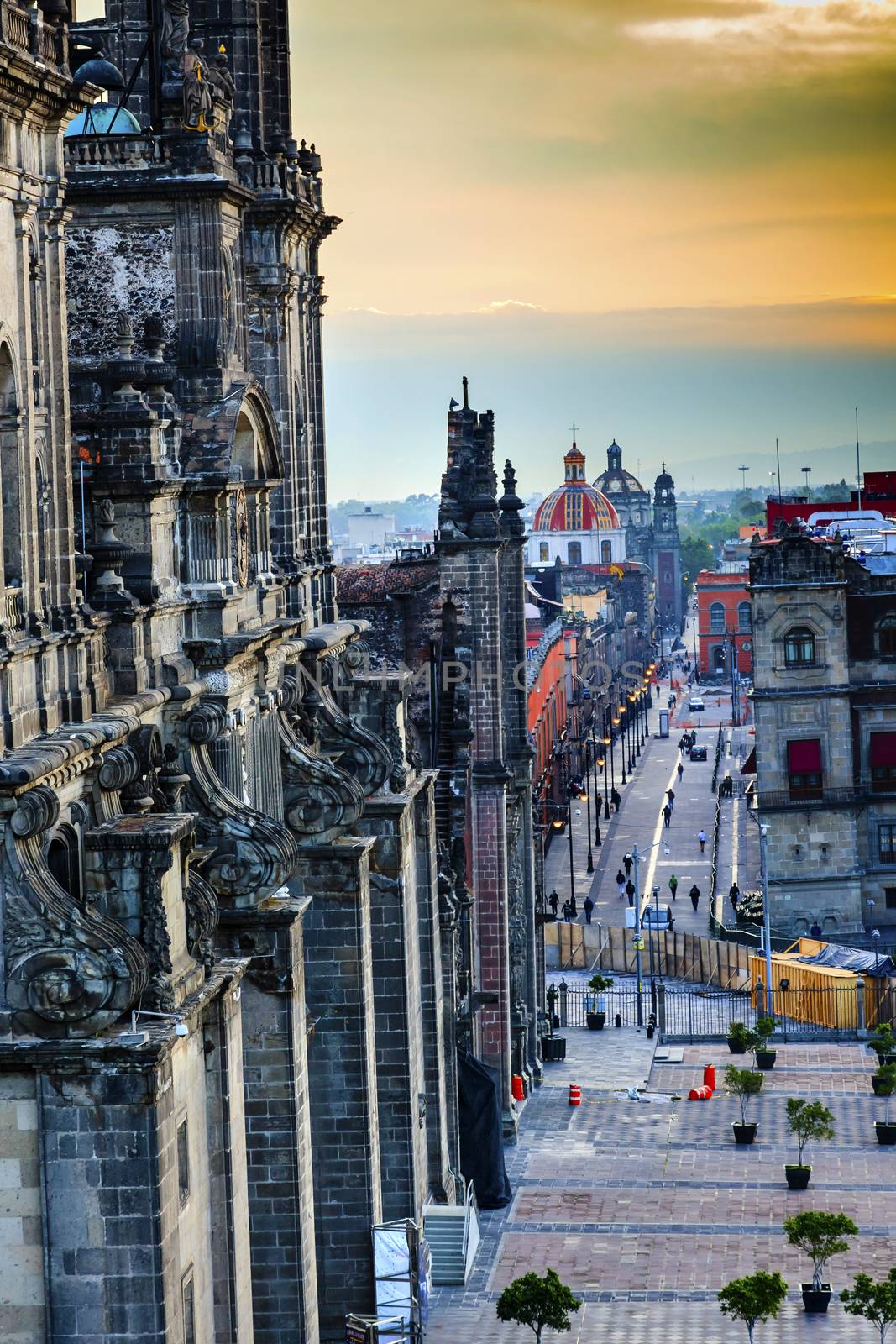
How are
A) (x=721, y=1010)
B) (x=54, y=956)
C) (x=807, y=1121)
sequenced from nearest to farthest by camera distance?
(x=54, y=956), (x=807, y=1121), (x=721, y=1010)

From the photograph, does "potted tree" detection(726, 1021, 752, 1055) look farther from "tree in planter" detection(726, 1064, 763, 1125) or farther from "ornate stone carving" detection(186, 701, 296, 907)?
"ornate stone carving" detection(186, 701, 296, 907)

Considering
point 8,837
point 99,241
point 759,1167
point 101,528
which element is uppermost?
point 99,241

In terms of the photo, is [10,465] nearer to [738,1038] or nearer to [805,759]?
[738,1038]

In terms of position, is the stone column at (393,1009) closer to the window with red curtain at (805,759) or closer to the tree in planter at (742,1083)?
the tree in planter at (742,1083)

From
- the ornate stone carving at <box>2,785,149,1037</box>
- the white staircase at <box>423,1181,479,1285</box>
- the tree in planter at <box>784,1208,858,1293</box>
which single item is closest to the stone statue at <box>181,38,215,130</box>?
the ornate stone carving at <box>2,785,149,1037</box>

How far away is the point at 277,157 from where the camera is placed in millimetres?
44781

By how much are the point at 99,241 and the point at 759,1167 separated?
90.1 ft

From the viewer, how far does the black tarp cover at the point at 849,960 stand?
7319 cm

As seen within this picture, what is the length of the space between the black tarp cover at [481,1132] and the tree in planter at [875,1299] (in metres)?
12.3

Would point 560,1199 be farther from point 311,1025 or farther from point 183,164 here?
point 183,164

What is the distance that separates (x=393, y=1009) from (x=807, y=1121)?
51.3 ft

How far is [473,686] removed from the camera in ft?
201

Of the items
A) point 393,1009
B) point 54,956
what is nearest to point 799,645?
point 393,1009

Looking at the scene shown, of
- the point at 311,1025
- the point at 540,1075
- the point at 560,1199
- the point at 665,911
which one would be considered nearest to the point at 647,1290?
the point at 560,1199
